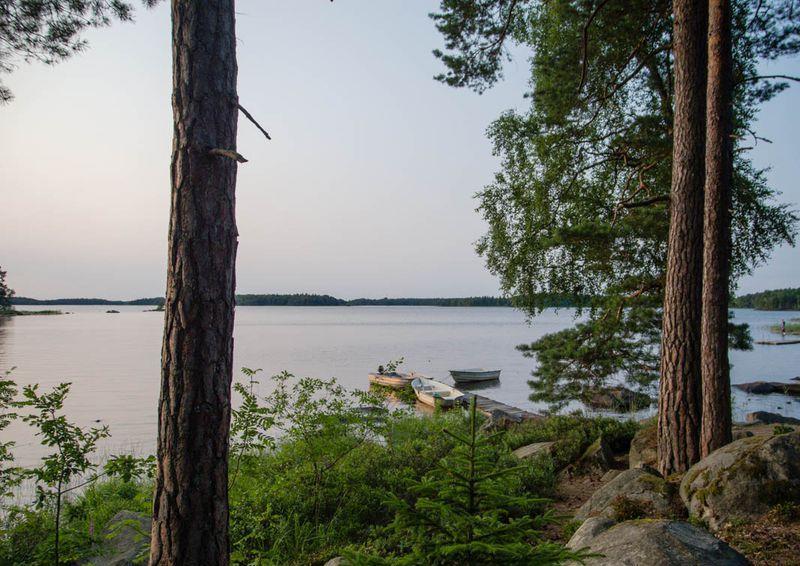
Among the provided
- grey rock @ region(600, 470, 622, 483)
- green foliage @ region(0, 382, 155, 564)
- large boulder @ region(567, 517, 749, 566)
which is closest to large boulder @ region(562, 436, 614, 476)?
grey rock @ region(600, 470, 622, 483)

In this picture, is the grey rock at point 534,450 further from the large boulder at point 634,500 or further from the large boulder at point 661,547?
the large boulder at point 661,547

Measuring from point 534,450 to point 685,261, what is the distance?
341 centimetres

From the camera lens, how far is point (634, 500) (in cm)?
470

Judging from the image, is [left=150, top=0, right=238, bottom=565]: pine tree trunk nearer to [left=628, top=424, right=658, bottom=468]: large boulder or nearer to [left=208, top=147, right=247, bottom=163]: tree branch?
Result: [left=208, top=147, right=247, bottom=163]: tree branch

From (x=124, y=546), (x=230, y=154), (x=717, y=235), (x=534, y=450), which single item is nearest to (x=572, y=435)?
(x=534, y=450)

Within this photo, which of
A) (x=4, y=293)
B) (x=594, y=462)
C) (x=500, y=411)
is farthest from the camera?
(x=4, y=293)

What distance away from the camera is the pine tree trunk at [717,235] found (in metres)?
5.63

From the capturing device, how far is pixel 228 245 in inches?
120

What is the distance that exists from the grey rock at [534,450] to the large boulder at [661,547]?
13.9 ft

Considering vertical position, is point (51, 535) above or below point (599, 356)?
below

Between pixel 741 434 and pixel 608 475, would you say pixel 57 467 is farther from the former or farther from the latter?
pixel 741 434

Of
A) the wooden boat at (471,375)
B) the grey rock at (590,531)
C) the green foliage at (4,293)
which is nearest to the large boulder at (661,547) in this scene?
the grey rock at (590,531)

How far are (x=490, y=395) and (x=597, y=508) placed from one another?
1843 cm

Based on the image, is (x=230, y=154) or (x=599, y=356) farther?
(x=599, y=356)
